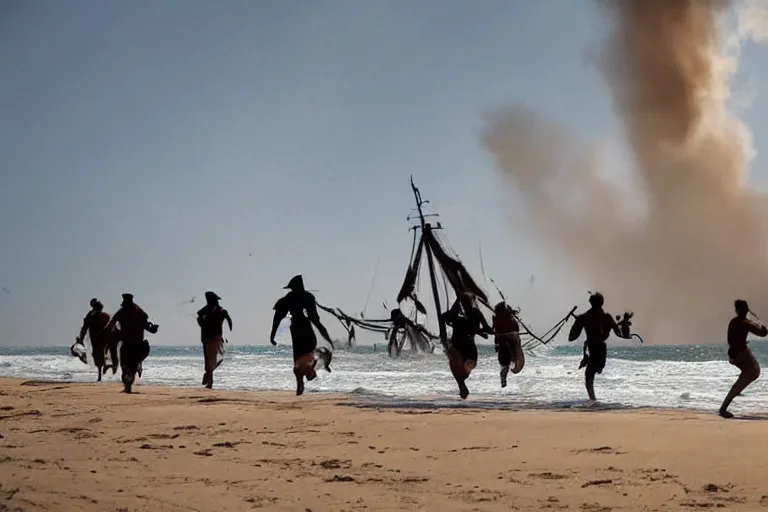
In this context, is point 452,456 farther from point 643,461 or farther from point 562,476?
point 643,461

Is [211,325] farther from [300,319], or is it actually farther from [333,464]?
[333,464]

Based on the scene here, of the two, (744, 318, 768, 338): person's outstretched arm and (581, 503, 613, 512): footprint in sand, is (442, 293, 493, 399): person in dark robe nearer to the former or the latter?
(744, 318, 768, 338): person's outstretched arm

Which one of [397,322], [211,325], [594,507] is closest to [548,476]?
[594,507]

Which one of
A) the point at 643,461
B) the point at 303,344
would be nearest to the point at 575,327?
the point at 303,344

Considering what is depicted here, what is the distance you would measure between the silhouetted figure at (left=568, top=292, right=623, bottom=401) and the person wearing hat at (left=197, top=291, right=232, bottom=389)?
6951 mm

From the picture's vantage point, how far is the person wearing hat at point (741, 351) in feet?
35.7

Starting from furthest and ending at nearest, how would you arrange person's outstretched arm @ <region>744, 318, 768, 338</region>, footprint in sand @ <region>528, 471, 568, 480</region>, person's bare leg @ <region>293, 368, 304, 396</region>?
person's bare leg @ <region>293, 368, 304, 396</region> → person's outstretched arm @ <region>744, 318, 768, 338</region> → footprint in sand @ <region>528, 471, 568, 480</region>

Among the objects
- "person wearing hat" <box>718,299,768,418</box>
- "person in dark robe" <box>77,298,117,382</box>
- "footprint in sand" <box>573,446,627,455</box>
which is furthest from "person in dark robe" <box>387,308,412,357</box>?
"footprint in sand" <box>573,446,627,455</box>

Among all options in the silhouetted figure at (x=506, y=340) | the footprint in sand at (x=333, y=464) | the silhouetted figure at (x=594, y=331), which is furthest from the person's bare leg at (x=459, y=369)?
the footprint in sand at (x=333, y=464)

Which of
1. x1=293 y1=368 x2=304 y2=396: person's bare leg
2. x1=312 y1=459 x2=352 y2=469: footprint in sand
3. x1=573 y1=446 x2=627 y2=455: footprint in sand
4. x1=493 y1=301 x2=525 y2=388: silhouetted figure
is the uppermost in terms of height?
x1=493 y1=301 x2=525 y2=388: silhouetted figure

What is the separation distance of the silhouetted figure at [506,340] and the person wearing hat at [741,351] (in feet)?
15.7

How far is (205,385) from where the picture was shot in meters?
17.5

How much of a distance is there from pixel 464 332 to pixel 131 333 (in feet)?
19.7

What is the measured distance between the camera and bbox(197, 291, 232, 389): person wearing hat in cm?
1639
